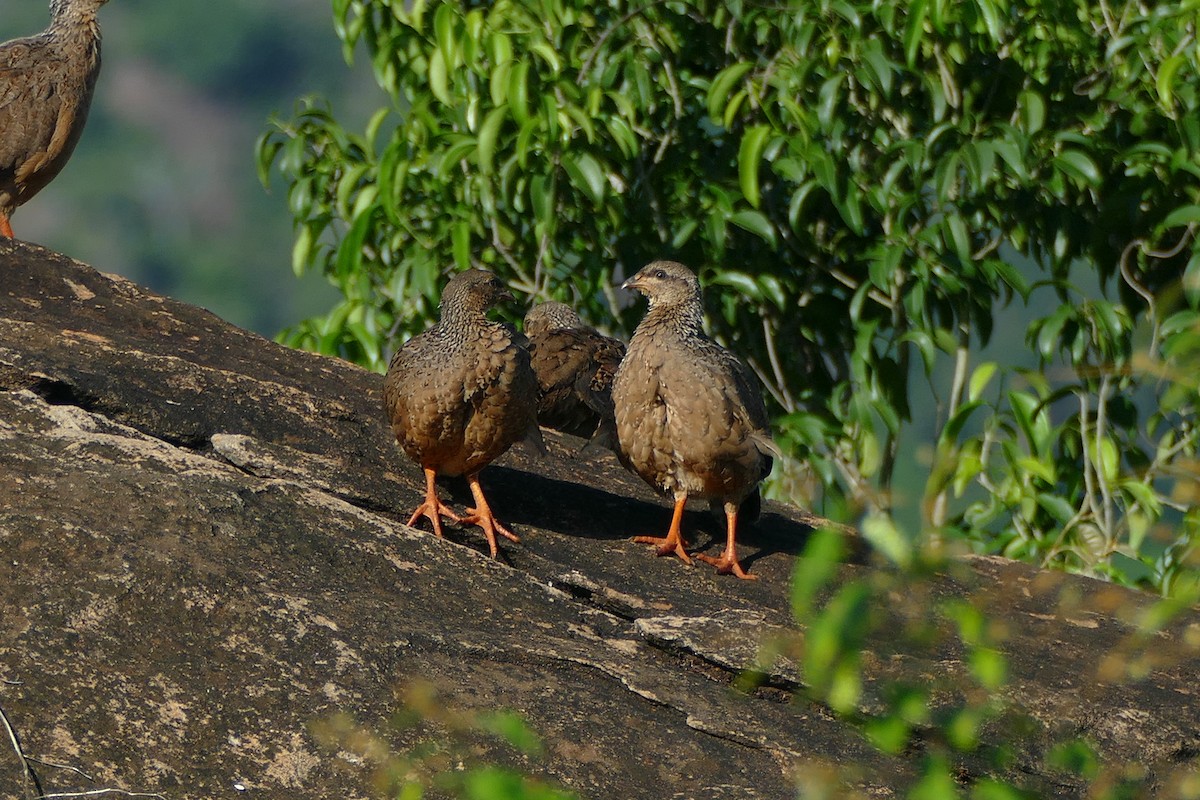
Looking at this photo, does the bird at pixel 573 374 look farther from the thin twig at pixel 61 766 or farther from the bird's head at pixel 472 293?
the thin twig at pixel 61 766

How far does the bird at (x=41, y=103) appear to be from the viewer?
24.9 feet

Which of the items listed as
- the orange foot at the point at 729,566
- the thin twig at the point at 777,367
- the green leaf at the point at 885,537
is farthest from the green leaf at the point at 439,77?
the green leaf at the point at 885,537

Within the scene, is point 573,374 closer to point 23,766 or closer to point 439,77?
point 439,77

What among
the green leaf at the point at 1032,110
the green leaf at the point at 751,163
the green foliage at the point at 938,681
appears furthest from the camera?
the green leaf at the point at 1032,110

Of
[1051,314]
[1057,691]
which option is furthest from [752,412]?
[1051,314]

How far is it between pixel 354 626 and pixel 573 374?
3.50 m

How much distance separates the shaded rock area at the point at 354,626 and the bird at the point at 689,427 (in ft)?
0.77

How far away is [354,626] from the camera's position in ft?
12.7

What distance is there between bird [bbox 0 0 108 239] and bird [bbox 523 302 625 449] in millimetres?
2709

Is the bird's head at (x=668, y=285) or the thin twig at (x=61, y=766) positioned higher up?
→ the bird's head at (x=668, y=285)

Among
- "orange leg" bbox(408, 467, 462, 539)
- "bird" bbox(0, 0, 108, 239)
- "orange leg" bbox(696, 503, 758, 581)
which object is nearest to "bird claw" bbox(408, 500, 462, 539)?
"orange leg" bbox(408, 467, 462, 539)

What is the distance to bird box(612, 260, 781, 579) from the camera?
5543mm

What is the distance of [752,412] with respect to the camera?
18.8ft

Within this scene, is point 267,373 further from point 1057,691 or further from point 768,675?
point 1057,691
